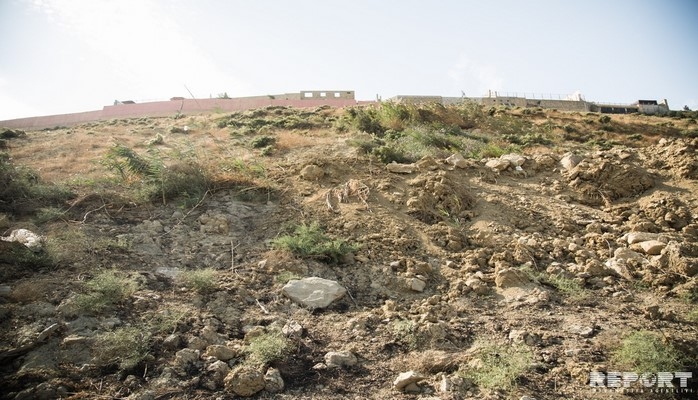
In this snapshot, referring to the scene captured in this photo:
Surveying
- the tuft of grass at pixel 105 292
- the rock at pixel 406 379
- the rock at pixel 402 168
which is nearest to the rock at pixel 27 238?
the tuft of grass at pixel 105 292

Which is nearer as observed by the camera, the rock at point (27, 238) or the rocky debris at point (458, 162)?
the rock at point (27, 238)

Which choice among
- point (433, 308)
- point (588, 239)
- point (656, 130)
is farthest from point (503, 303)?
point (656, 130)

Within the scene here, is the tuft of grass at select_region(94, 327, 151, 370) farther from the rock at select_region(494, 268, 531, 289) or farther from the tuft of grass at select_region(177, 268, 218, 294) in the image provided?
the rock at select_region(494, 268, 531, 289)

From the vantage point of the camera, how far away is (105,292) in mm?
3693

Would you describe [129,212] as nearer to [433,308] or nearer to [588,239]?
[433,308]

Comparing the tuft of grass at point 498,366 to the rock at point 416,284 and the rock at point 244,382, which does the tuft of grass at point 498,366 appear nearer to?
the rock at point 416,284

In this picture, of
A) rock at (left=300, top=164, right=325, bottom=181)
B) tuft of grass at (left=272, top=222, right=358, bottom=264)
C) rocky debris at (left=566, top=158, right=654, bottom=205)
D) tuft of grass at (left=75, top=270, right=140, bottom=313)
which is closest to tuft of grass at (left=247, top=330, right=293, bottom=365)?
tuft of grass at (left=75, top=270, right=140, bottom=313)

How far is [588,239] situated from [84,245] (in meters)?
6.30

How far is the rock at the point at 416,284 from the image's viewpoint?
14.5 ft

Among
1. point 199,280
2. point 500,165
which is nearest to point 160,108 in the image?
point 500,165

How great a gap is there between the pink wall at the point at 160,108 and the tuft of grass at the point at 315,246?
22333 millimetres

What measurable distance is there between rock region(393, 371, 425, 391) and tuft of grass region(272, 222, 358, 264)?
202cm

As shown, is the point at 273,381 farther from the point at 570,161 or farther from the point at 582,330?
the point at 570,161

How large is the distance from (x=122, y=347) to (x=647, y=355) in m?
4.16
